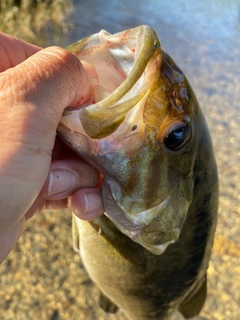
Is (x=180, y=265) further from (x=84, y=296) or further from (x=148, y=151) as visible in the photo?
(x=84, y=296)

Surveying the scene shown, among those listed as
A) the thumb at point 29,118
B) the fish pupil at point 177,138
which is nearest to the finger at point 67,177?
the thumb at point 29,118

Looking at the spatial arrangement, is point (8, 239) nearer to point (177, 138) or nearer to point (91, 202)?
point (91, 202)

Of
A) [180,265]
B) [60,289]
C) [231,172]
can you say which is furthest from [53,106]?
[231,172]

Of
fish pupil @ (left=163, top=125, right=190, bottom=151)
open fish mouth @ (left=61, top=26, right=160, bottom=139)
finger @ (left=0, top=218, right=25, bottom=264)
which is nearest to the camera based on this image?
open fish mouth @ (left=61, top=26, right=160, bottom=139)

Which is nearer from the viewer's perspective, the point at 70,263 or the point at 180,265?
the point at 180,265

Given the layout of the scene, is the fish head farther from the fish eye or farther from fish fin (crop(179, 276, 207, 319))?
fish fin (crop(179, 276, 207, 319))

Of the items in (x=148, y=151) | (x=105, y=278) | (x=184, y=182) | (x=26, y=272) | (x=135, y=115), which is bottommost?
(x=26, y=272)

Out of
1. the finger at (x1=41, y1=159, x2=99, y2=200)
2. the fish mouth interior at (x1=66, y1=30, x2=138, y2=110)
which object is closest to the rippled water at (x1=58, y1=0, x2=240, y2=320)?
the finger at (x1=41, y1=159, x2=99, y2=200)
